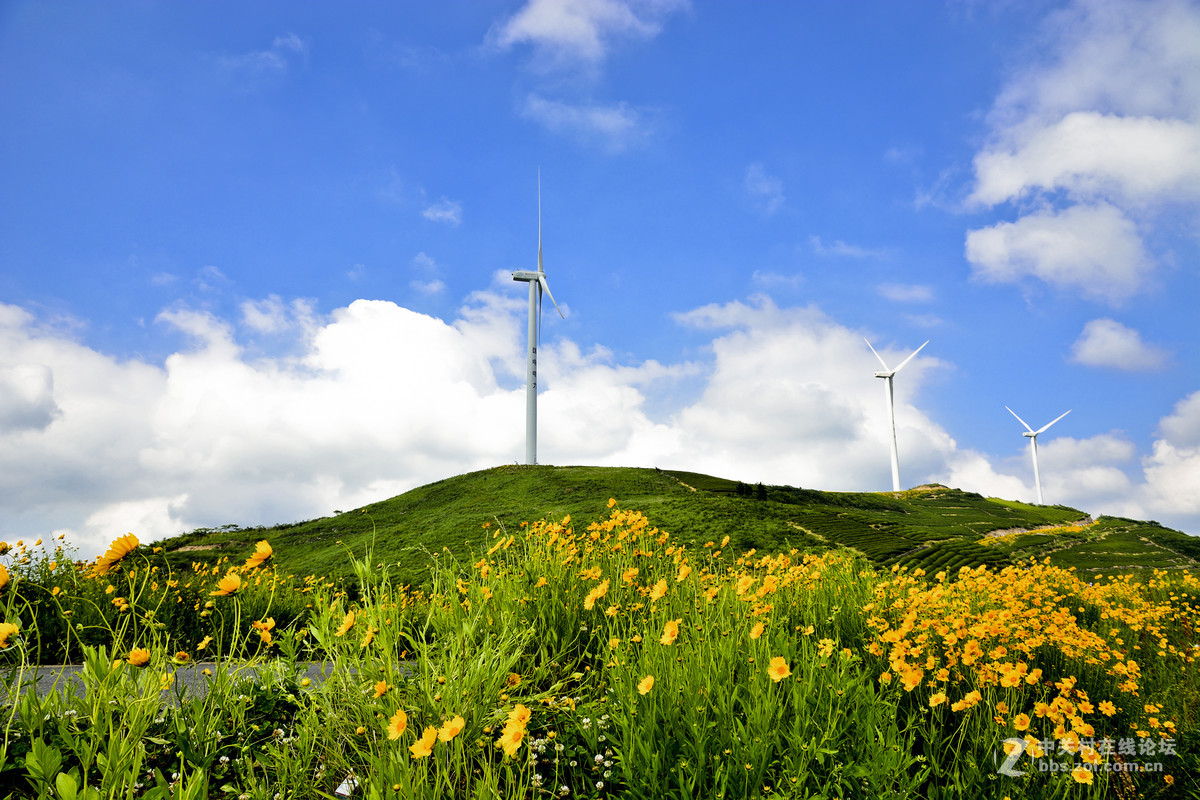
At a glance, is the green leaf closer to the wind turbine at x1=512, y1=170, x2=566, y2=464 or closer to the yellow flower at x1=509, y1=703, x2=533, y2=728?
the yellow flower at x1=509, y1=703, x2=533, y2=728

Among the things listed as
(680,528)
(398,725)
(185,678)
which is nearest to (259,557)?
(398,725)

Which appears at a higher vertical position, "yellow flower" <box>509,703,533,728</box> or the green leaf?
"yellow flower" <box>509,703,533,728</box>

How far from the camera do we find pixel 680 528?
882 inches

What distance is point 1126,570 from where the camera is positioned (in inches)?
970

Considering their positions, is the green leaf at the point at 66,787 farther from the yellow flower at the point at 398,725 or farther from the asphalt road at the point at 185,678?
the asphalt road at the point at 185,678

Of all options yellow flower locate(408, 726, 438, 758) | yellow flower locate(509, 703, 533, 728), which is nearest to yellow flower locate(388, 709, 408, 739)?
yellow flower locate(408, 726, 438, 758)

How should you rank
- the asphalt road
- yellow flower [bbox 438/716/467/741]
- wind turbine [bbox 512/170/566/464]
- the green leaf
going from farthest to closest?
wind turbine [bbox 512/170/566/464] < the asphalt road < the green leaf < yellow flower [bbox 438/716/467/741]

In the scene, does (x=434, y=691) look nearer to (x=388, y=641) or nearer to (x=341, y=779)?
(x=388, y=641)

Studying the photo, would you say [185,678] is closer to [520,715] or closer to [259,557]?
[259,557]

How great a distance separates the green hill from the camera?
22.6m

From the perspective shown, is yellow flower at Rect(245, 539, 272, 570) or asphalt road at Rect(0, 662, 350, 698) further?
asphalt road at Rect(0, 662, 350, 698)

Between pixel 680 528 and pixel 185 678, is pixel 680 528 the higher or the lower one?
the higher one

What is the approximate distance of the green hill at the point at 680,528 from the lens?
74.1ft

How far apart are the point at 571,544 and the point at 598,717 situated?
118 inches
